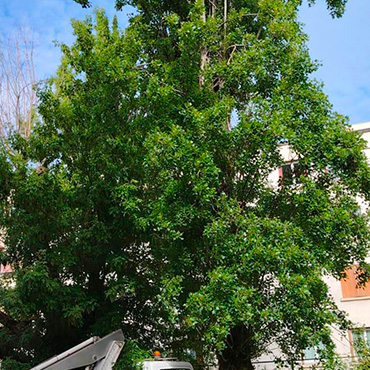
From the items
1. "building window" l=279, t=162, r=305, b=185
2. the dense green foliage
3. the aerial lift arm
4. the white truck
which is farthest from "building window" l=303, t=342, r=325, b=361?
the aerial lift arm

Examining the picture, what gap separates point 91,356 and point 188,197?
3.48m

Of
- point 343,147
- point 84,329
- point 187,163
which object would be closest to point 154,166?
point 187,163

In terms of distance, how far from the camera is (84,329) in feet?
38.6

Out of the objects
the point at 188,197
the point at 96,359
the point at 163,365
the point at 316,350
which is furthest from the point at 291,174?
the point at 96,359

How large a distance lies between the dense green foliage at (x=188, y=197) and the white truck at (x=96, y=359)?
95cm

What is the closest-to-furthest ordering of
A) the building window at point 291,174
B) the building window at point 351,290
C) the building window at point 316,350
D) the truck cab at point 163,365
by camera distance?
the building window at point 316,350, the truck cab at point 163,365, the building window at point 291,174, the building window at point 351,290

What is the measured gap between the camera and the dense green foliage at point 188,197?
8898 millimetres

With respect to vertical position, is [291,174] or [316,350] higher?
[291,174]

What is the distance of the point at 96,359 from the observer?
27.1ft

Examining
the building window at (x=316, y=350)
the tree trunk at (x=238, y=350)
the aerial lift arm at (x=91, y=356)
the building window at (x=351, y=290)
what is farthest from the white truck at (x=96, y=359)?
the building window at (x=351, y=290)

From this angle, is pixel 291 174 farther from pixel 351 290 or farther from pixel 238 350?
pixel 351 290

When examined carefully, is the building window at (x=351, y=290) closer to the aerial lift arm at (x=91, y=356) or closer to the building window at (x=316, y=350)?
the building window at (x=316, y=350)

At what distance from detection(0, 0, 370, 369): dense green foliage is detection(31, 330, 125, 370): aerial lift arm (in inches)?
47.0

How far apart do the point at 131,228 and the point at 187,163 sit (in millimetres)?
3162
